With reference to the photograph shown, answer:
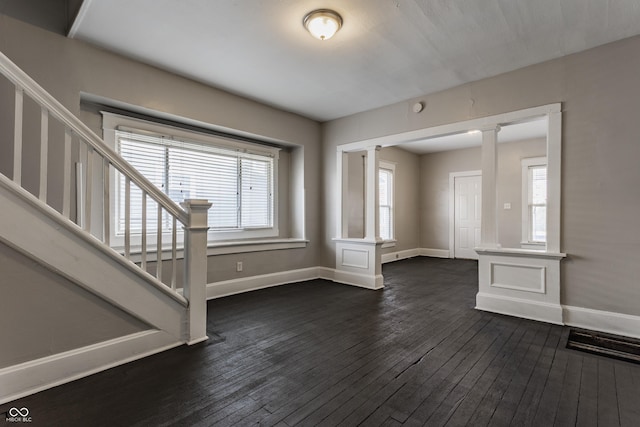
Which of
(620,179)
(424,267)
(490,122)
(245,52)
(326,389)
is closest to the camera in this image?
(326,389)

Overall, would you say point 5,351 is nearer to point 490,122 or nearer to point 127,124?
point 127,124

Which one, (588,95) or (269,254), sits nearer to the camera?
(588,95)

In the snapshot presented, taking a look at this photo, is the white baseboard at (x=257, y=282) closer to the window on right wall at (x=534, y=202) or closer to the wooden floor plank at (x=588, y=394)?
the wooden floor plank at (x=588, y=394)

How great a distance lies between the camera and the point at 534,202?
20.8 feet

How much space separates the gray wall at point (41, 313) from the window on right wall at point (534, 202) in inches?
284

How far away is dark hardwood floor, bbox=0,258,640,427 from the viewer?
163 centimetres

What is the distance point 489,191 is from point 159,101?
389 centimetres

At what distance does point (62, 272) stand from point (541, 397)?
3031 millimetres

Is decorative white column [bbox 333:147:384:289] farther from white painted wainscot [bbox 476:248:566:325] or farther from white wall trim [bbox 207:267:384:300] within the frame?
white painted wainscot [bbox 476:248:566:325]

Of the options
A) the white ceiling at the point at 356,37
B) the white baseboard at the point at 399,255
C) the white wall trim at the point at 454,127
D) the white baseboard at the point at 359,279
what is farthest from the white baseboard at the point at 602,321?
the white baseboard at the point at 399,255

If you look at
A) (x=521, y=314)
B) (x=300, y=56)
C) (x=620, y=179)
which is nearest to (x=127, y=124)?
(x=300, y=56)

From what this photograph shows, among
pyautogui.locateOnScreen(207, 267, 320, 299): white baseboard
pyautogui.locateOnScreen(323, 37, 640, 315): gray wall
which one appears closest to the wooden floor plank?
pyautogui.locateOnScreen(323, 37, 640, 315): gray wall

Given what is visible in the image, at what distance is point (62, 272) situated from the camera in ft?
6.23

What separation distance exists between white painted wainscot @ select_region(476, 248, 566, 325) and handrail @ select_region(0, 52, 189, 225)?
128 inches
